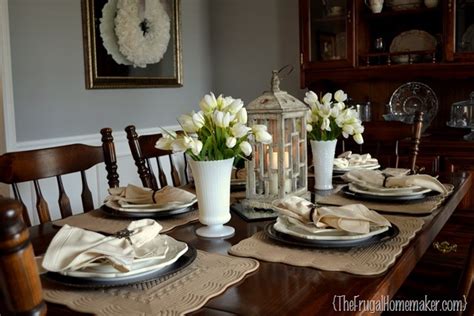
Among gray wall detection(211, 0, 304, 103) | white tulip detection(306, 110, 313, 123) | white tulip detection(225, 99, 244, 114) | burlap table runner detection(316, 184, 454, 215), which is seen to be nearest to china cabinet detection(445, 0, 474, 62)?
gray wall detection(211, 0, 304, 103)

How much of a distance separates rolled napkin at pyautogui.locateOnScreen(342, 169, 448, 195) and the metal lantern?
0.32 meters

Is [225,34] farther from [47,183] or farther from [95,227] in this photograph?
[95,227]

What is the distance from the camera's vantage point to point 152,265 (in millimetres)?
979

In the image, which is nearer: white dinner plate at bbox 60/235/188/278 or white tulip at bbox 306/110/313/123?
white dinner plate at bbox 60/235/188/278

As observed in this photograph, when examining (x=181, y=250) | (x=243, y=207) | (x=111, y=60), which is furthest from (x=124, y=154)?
(x=181, y=250)

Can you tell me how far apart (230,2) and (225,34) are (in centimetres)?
24

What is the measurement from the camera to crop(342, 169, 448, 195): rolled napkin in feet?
5.27

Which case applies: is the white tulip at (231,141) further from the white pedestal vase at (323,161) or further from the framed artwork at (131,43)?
the framed artwork at (131,43)

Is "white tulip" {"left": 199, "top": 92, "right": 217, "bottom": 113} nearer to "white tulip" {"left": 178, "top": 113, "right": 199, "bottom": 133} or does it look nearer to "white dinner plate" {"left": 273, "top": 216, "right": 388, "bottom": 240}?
"white tulip" {"left": 178, "top": 113, "right": 199, "bottom": 133}

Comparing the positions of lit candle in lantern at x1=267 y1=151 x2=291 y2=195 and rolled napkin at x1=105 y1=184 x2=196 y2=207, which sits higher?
lit candle in lantern at x1=267 y1=151 x2=291 y2=195

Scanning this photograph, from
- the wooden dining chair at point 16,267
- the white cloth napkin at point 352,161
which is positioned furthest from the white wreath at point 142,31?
the wooden dining chair at point 16,267

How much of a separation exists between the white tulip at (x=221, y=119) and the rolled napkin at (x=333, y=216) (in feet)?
0.79

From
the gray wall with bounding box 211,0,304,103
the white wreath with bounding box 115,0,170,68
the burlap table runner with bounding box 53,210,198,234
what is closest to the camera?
the burlap table runner with bounding box 53,210,198,234

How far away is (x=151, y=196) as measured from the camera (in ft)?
5.11
